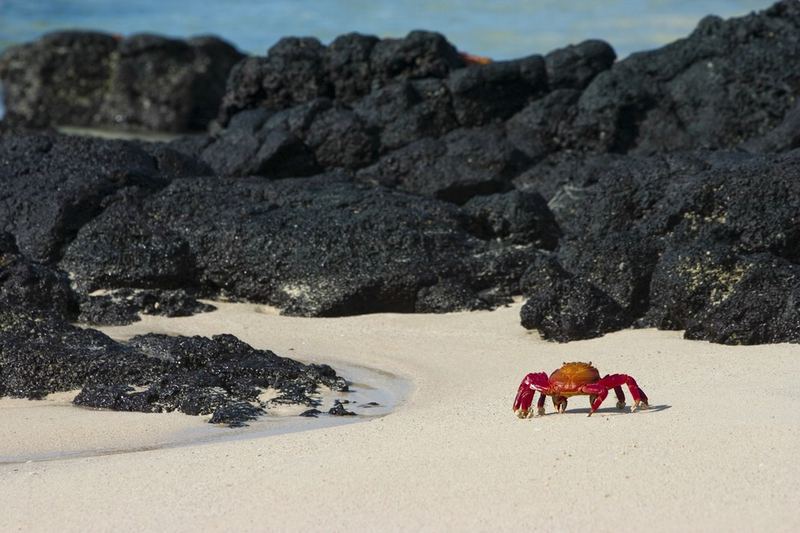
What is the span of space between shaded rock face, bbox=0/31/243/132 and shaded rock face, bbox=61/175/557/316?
541 inches

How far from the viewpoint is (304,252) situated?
10.1m

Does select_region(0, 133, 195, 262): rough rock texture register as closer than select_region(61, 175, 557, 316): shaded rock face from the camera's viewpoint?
No

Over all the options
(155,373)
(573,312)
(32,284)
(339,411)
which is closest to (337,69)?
(32,284)

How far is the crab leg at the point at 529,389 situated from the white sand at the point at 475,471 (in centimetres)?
7

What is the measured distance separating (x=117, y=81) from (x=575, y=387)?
19557 mm

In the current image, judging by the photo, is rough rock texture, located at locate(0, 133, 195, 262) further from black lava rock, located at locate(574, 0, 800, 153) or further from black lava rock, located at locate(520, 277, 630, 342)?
black lava rock, located at locate(574, 0, 800, 153)

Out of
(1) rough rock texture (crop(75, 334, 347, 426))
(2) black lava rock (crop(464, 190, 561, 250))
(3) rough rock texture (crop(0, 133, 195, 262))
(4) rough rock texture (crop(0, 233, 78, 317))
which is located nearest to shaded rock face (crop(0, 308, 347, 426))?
A: (1) rough rock texture (crop(75, 334, 347, 426))

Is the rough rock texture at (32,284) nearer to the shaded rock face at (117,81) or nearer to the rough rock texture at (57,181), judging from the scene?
the rough rock texture at (57,181)

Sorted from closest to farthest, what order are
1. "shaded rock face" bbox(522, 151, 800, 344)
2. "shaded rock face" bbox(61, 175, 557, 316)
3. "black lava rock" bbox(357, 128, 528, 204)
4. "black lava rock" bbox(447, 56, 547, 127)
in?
"shaded rock face" bbox(522, 151, 800, 344), "shaded rock face" bbox(61, 175, 557, 316), "black lava rock" bbox(357, 128, 528, 204), "black lava rock" bbox(447, 56, 547, 127)

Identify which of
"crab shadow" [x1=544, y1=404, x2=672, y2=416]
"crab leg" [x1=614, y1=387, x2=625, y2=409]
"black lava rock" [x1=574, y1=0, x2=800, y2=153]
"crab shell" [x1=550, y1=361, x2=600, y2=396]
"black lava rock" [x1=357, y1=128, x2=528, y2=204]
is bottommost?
"crab shadow" [x1=544, y1=404, x2=672, y2=416]

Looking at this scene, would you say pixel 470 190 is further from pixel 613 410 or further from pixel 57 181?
pixel 613 410

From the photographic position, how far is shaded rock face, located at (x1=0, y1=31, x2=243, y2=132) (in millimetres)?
24281

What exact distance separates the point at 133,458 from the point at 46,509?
817 millimetres

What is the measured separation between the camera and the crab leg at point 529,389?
6.46 m
